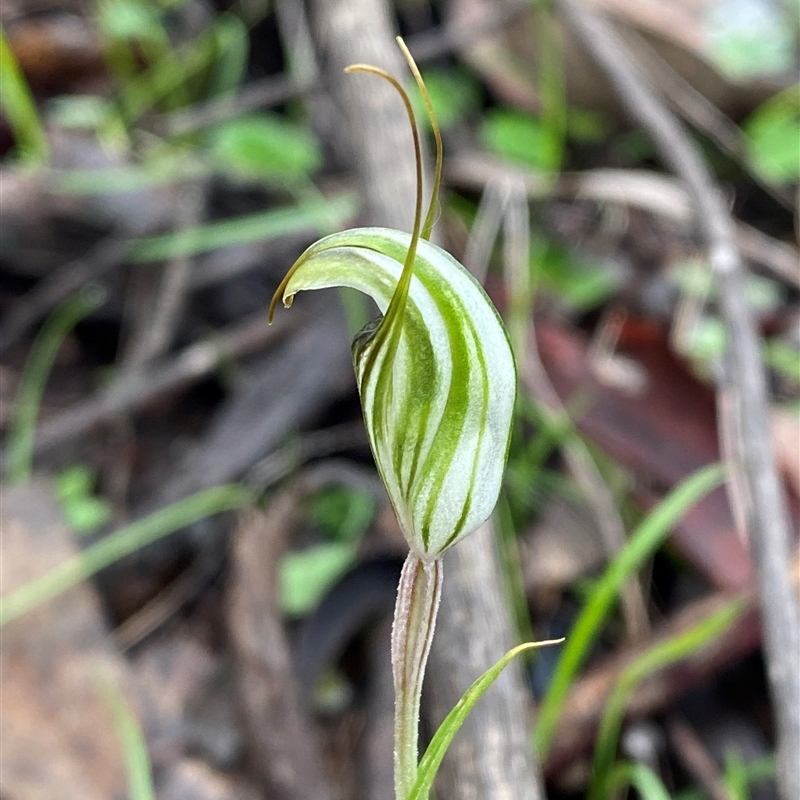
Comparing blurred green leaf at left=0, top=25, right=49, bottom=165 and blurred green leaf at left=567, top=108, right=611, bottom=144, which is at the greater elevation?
blurred green leaf at left=0, top=25, right=49, bottom=165

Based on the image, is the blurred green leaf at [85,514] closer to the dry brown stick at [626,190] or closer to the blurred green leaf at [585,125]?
the dry brown stick at [626,190]

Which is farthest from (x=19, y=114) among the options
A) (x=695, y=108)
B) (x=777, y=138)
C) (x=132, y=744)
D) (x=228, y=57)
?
(x=777, y=138)

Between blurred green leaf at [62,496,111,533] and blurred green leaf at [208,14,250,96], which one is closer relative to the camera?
blurred green leaf at [62,496,111,533]

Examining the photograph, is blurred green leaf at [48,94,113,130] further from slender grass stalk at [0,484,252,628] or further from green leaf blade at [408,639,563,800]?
green leaf blade at [408,639,563,800]

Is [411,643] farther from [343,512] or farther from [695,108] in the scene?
[695,108]

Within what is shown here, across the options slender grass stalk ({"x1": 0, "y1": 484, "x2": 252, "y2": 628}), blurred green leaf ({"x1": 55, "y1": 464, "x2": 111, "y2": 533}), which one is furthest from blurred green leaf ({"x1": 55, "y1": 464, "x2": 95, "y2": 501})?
slender grass stalk ({"x1": 0, "y1": 484, "x2": 252, "y2": 628})

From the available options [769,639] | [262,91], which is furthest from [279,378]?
[769,639]
